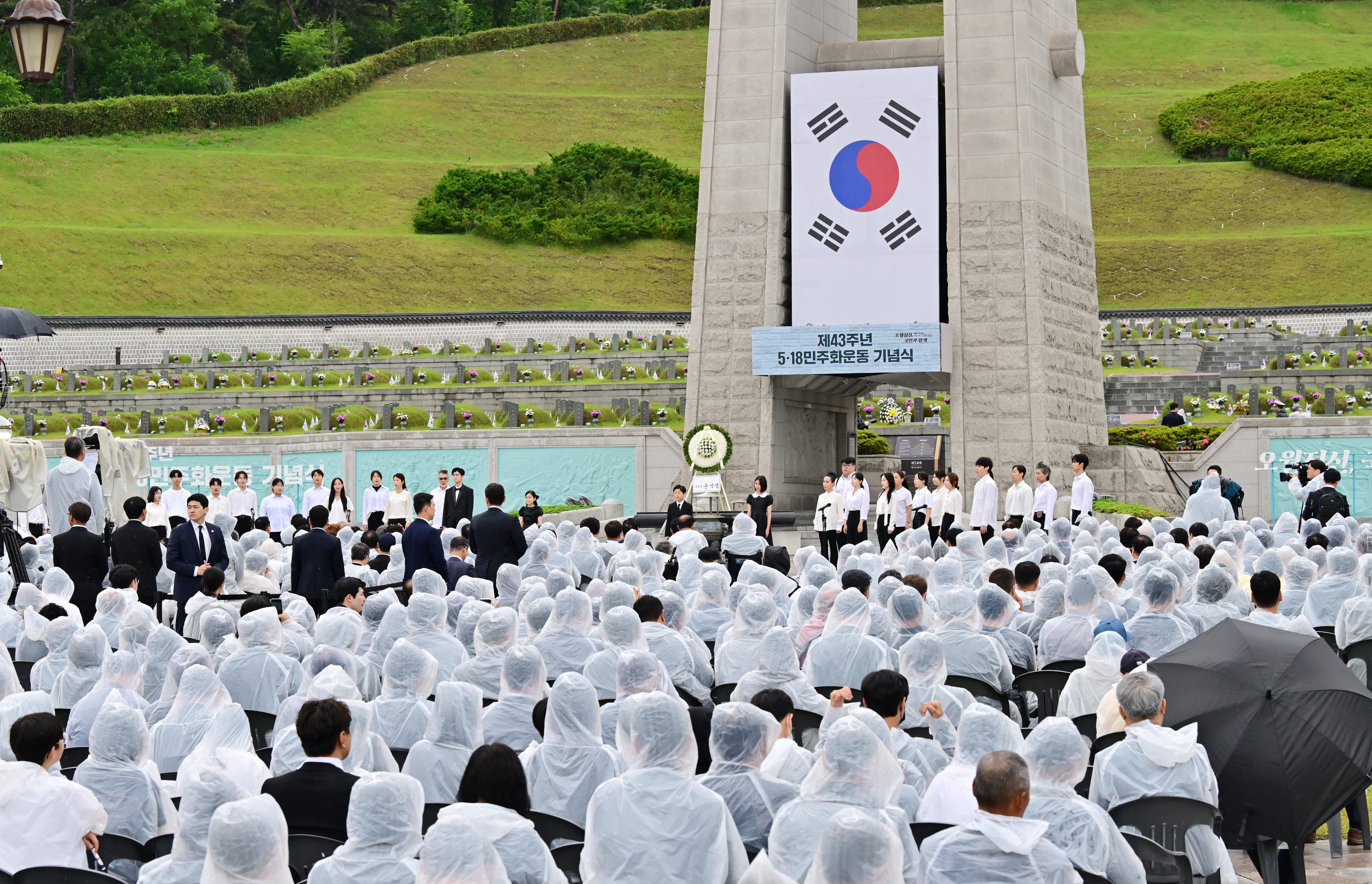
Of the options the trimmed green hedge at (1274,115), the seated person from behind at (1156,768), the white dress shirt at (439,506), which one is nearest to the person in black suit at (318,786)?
the seated person from behind at (1156,768)

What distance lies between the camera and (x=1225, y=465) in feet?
91.7

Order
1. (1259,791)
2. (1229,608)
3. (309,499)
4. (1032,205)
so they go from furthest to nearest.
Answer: (1032,205) → (309,499) → (1229,608) → (1259,791)

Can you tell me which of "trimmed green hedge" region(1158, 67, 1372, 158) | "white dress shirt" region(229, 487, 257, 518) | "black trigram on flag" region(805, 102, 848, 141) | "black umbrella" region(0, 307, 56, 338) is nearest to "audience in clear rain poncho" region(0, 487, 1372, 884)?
"black umbrella" region(0, 307, 56, 338)

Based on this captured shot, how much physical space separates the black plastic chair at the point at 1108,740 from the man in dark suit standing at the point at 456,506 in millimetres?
13787

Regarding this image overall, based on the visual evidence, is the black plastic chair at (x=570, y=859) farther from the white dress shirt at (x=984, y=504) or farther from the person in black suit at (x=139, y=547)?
the white dress shirt at (x=984, y=504)

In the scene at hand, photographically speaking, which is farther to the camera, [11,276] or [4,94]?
[4,94]

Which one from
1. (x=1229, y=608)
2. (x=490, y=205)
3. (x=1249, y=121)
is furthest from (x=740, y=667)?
(x=1249, y=121)

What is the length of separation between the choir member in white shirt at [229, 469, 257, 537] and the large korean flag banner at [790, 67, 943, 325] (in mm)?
9480

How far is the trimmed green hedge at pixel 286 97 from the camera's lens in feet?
231

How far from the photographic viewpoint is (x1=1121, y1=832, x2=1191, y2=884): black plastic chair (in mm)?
6043

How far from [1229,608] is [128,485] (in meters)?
14.0

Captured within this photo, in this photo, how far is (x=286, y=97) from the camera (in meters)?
76.8

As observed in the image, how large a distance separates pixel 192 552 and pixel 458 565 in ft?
8.07

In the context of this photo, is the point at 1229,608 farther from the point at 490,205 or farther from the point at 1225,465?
the point at 490,205
